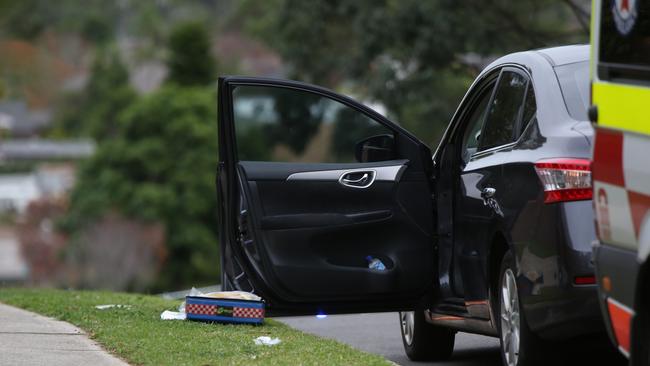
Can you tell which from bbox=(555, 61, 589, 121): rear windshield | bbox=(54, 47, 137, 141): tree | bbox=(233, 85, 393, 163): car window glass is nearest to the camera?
bbox=(555, 61, 589, 121): rear windshield

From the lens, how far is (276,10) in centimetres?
3164

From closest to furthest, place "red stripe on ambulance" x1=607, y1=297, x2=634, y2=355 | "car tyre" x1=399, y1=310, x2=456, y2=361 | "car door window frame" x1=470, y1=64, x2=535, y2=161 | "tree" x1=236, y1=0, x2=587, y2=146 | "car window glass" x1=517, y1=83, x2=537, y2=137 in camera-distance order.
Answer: "red stripe on ambulance" x1=607, y1=297, x2=634, y2=355 → "car window glass" x1=517, y1=83, x2=537, y2=137 → "car door window frame" x1=470, y1=64, x2=535, y2=161 → "car tyre" x1=399, y1=310, x2=456, y2=361 → "tree" x1=236, y1=0, x2=587, y2=146

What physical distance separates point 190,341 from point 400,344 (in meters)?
2.28

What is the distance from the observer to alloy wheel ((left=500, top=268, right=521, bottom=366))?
702cm

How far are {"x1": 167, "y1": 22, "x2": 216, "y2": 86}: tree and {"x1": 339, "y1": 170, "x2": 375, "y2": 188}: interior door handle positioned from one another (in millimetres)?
50001

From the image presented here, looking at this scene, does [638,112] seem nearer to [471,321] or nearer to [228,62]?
[471,321]

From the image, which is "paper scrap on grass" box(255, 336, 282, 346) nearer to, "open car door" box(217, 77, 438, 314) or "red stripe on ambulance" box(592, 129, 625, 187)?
"open car door" box(217, 77, 438, 314)

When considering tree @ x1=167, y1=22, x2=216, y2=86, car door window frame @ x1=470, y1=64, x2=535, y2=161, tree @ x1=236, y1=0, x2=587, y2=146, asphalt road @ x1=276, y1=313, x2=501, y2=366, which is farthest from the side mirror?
tree @ x1=167, y1=22, x2=216, y2=86

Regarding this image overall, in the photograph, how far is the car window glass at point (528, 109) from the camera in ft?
23.4

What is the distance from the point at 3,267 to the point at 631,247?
71462mm

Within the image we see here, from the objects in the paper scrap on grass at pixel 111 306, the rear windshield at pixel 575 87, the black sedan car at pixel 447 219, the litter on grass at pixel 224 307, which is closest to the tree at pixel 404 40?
the paper scrap on grass at pixel 111 306

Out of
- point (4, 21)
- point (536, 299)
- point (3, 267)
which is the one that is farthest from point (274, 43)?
point (4, 21)

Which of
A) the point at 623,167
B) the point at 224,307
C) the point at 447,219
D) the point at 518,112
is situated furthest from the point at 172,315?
the point at 623,167

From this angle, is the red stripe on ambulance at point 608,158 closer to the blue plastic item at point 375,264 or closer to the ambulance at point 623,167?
the ambulance at point 623,167
